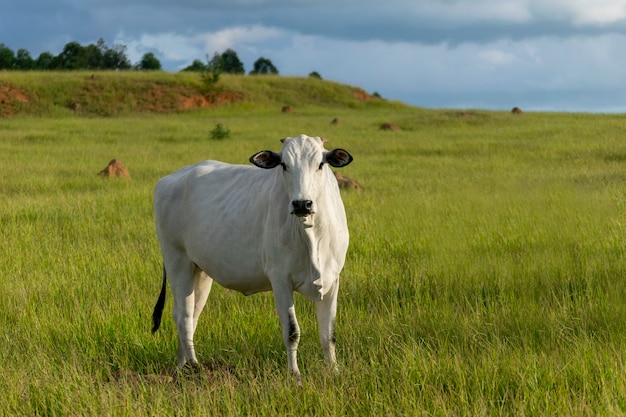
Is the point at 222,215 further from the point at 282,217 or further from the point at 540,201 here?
the point at 540,201

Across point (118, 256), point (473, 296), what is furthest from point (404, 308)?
point (118, 256)

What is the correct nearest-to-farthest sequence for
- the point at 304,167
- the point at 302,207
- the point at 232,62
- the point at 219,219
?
the point at 302,207, the point at 304,167, the point at 219,219, the point at 232,62

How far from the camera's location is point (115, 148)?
27375 millimetres

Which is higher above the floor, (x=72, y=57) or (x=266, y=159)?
(x=72, y=57)

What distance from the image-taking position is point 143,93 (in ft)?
165

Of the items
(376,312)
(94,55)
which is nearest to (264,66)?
(94,55)

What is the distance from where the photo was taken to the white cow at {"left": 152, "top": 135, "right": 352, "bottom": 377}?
5.28m

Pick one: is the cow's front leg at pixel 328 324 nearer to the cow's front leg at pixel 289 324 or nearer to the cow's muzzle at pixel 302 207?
the cow's front leg at pixel 289 324

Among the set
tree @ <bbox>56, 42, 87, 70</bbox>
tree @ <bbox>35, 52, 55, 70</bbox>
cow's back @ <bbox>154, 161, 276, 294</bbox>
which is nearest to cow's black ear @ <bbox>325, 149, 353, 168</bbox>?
cow's back @ <bbox>154, 161, 276, 294</bbox>

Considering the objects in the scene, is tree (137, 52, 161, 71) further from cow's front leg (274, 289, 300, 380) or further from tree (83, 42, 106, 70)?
cow's front leg (274, 289, 300, 380)

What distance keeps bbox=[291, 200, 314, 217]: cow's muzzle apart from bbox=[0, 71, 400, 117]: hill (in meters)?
42.0

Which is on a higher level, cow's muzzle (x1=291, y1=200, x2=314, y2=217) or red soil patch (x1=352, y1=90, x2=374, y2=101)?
red soil patch (x1=352, y1=90, x2=374, y2=101)

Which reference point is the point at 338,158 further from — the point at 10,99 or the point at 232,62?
the point at 232,62

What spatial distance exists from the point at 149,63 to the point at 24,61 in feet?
43.9
